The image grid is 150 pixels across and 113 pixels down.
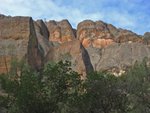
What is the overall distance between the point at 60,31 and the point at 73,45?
52.9 metres

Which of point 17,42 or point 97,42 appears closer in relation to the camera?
point 17,42

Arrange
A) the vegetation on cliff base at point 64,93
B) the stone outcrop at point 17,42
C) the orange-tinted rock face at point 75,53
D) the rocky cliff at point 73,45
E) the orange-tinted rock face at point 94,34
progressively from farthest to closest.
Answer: the orange-tinted rock face at point 94,34 → the orange-tinted rock face at point 75,53 → the rocky cliff at point 73,45 → the stone outcrop at point 17,42 → the vegetation on cliff base at point 64,93

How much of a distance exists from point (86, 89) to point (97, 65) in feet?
269

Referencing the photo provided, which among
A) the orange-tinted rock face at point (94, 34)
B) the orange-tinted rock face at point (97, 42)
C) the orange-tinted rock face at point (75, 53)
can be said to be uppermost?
the orange-tinted rock face at point (94, 34)

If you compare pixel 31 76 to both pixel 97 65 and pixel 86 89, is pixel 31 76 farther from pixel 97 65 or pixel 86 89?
pixel 97 65

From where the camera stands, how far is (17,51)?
238ft

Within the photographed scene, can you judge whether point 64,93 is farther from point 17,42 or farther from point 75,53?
point 75,53

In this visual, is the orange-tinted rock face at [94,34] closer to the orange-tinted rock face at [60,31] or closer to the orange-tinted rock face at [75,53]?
the orange-tinted rock face at [60,31]

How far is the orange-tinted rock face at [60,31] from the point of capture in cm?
13575

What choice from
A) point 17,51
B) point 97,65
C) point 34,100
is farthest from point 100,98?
point 97,65

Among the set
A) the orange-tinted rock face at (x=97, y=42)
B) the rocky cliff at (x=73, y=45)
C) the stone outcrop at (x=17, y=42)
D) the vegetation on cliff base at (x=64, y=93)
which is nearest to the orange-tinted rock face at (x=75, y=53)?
the rocky cliff at (x=73, y=45)

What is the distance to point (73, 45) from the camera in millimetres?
87312

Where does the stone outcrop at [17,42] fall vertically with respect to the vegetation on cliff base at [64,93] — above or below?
above

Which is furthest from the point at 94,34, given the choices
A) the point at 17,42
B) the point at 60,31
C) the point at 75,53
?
the point at 17,42
